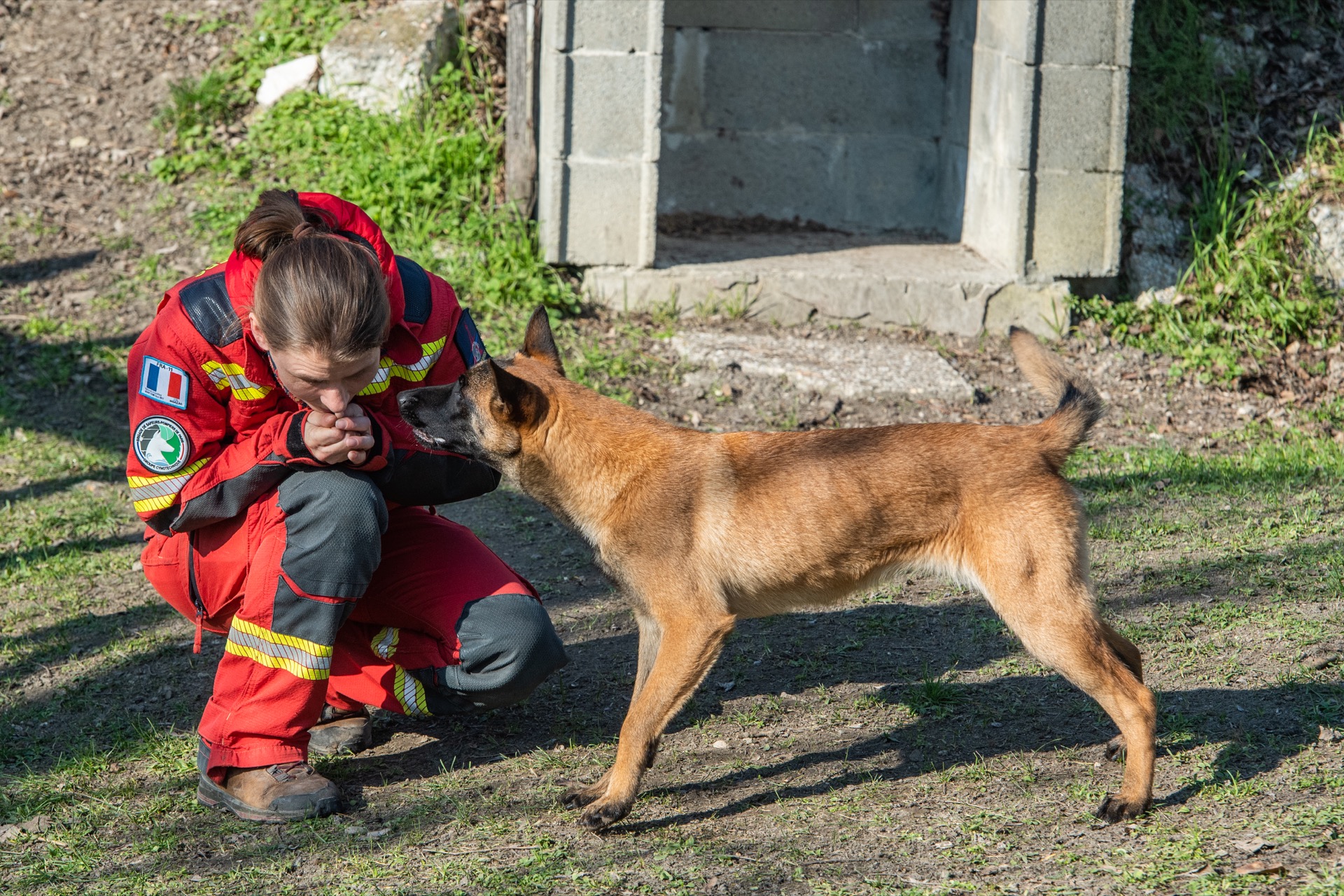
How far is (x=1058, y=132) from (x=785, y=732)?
525 centimetres

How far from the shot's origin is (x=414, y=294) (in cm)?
368

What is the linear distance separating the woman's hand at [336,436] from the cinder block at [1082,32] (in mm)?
5820

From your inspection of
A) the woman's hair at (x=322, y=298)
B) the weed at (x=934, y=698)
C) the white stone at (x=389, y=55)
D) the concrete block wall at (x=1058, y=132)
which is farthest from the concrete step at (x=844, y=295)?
the woman's hair at (x=322, y=298)

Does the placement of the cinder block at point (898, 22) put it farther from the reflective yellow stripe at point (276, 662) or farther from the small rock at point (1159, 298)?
the reflective yellow stripe at point (276, 662)

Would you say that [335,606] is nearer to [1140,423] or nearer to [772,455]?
[772,455]

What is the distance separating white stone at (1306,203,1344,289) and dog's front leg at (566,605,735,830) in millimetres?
6556

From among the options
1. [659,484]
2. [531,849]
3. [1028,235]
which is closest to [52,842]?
[531,849]

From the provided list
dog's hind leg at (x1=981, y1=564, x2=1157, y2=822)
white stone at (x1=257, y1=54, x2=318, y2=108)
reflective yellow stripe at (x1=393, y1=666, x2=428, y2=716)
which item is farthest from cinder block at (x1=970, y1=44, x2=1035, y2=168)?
reflective yellow stripe at (x1=393, y1=666, x2=428, y2=716)

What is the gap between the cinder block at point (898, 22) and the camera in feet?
30.1

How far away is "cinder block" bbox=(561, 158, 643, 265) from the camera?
7672mm

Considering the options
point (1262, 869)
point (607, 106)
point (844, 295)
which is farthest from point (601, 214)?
point (1262, 869)

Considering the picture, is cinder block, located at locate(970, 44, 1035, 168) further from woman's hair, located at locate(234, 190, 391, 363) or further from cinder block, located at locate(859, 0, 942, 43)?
woman's hair, located at locate(234, 190, 391, 363)

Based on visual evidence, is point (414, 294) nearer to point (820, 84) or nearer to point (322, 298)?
point (322, 298)

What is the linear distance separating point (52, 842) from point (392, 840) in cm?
94
